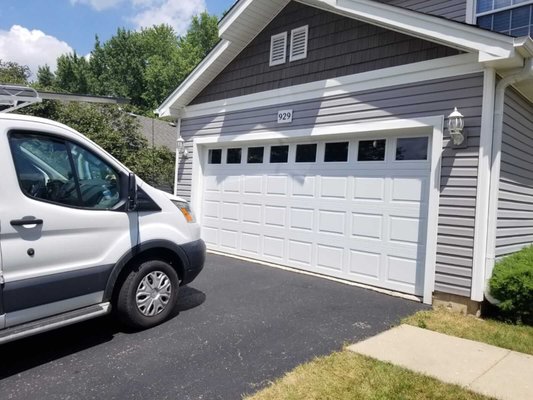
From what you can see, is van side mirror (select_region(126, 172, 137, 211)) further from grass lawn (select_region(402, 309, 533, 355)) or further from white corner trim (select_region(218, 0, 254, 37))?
white corner trim (select_region(218, 0, 254, 37))

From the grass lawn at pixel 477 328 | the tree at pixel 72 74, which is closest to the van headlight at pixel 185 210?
the grass lawn at pixel 477 328

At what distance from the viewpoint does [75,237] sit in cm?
358

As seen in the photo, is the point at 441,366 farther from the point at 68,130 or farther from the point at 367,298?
the point at 68,130

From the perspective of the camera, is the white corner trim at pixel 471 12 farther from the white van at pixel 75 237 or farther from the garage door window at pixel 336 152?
the white van at pixel 75 237

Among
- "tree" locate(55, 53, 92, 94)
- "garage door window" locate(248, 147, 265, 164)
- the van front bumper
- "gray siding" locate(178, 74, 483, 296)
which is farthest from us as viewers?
"tree" locate(55, 53, 92, 94)

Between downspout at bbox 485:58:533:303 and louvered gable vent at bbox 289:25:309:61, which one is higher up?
louvered gable vent at bbox 289:25:309:61

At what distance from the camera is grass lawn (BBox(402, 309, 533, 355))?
4.20 m

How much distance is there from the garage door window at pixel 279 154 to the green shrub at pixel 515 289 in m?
3.95

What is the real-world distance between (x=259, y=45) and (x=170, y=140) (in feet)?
35.6

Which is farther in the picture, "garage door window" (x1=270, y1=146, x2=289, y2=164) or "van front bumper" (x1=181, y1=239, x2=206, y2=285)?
"garage door window" (x1=270, y1=146, x2=289, y2=164)

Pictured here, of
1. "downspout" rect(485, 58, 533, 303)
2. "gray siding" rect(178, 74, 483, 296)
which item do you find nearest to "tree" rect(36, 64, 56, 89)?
"gray siding" rect(178, 74, 483, 296)

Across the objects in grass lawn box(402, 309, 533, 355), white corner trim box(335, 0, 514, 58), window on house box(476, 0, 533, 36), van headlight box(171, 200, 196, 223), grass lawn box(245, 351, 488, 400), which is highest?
window on house box(476, 0, 533, 36)

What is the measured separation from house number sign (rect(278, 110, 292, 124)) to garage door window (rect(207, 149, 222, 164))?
1.96 metres

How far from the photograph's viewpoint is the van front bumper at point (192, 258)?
457 centimetres
